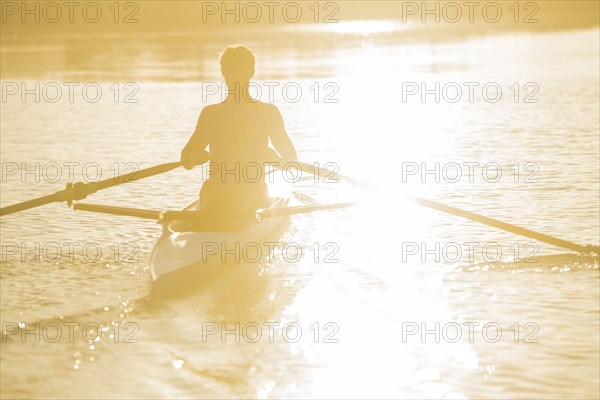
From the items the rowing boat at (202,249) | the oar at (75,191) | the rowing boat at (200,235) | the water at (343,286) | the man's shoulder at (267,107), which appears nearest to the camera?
the water at (343,286)

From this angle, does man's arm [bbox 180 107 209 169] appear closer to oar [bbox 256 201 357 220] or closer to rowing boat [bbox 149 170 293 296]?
rowing boat [bbox 149 170 293 296]

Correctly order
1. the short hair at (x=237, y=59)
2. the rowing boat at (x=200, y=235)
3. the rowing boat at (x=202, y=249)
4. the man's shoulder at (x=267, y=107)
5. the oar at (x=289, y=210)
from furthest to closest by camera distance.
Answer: the man's shoulder at (x=267, y=107) → the oar at (x=289, y=210) → the short hair at (x=237, y=59) → the rowing boat at (x=200, y=235) → the rowing boat at (x=202, y=249)

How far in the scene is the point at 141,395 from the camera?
23.8ft

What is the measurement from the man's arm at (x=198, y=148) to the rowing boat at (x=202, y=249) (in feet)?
2.01

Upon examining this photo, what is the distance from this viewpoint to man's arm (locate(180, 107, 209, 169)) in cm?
1045

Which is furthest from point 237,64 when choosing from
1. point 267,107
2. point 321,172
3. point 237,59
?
point 321,172

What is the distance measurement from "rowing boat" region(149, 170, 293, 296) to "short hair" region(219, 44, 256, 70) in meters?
1.39

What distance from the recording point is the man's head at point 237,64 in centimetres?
996

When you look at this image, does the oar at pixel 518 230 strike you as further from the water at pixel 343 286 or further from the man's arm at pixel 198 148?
the man's arm at pixel 198 148

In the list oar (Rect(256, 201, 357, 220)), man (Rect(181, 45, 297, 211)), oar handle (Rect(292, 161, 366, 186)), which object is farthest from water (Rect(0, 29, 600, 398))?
man (Rect(181, 45, 297, 211))

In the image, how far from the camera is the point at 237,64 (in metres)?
9.98

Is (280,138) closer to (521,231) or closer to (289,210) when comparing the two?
(289,210)

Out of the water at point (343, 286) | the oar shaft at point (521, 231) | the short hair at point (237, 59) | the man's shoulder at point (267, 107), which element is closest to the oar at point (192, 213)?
the water at point (343, 286)

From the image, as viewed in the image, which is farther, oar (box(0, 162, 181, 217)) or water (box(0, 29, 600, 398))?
oar (box(0, 162, 181, 217))
